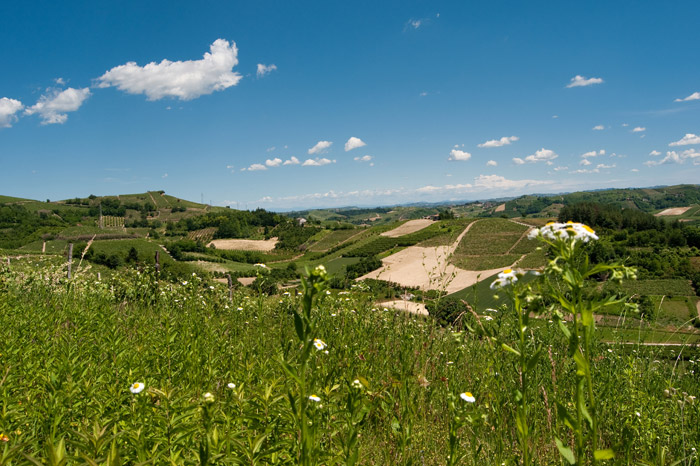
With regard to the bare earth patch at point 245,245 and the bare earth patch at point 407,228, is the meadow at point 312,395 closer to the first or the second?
the bare earth patch at point 407,228

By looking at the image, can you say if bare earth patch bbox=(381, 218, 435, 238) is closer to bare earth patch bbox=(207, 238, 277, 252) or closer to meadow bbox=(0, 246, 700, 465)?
bare earth patch bbox=(207, 238, 277, 252)

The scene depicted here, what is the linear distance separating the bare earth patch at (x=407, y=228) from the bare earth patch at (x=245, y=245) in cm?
3689

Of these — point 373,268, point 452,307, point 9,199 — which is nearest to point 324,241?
point 373,268

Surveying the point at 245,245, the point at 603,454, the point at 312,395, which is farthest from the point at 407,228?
the point at 603,454

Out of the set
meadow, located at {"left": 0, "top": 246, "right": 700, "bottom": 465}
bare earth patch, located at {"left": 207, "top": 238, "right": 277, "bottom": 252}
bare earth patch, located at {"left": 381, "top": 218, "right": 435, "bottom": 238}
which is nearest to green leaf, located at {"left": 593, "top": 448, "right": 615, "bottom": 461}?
meadow, located at {"left": 0, "top": 246, "right": 700, "bottom": 465}

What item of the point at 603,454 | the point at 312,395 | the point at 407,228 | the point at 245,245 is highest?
the point at 603,454

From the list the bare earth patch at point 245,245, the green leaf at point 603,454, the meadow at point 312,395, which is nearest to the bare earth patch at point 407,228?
the bare earth patch at point 245,245

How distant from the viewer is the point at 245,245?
111 metres

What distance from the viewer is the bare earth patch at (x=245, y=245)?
105812 millimetres

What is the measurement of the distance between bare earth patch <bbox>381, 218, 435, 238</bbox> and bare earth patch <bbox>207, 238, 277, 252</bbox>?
3689 centimetres

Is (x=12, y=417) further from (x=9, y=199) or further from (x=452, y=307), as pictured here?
(x=9, y=199)

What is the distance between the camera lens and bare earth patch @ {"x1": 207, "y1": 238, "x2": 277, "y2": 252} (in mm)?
105812

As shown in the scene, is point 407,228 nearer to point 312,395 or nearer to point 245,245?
point 245,245

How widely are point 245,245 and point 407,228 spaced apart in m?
49.4
